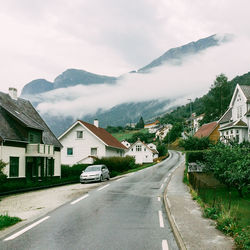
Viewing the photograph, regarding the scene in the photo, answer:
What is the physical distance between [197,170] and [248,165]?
12974 mm

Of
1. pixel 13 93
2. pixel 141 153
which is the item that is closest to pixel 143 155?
pixel 141 153

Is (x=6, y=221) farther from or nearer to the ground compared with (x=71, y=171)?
farther from the ground

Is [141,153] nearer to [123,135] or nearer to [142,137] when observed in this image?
[142,137]

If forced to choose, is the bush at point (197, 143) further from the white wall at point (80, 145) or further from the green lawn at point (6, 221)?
the green lawn at point (6, 221)

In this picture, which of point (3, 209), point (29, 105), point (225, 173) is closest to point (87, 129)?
point (29, 105)

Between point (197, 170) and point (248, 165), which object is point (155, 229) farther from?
point (197, 170)

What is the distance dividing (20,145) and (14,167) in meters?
1.99

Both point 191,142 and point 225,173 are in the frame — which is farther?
point 191,142

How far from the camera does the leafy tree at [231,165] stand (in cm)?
1795

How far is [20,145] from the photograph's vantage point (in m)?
27.5

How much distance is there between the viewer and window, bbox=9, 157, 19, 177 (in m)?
26.3

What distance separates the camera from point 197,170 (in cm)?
3159

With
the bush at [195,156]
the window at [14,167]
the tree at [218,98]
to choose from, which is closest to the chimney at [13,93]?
the window at [14,167]

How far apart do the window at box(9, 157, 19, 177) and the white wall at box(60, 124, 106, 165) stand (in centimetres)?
2307
